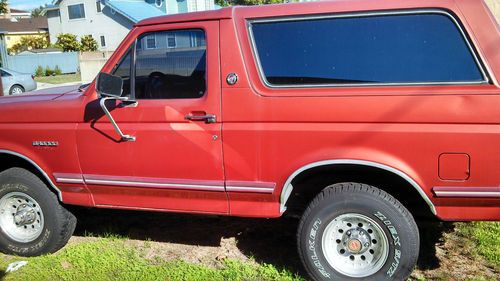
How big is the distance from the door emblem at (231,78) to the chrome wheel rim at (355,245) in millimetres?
1217

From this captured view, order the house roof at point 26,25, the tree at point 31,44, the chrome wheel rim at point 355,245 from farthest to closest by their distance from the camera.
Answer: the house roof at point 26,25 < the tree at point 31,44 < the chrome wheel rim at point 355,245

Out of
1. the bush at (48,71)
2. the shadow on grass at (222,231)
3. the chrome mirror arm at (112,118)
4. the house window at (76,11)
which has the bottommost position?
the bush at (48,71)

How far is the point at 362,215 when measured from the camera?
3504 mm

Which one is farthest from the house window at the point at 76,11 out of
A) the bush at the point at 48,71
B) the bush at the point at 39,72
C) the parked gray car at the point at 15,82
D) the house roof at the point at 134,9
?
the parked gray car at the point at 15,82

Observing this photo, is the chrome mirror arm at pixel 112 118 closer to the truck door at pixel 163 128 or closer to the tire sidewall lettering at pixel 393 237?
the truck door at pixel 163 128

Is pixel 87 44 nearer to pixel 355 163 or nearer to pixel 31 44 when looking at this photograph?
pixel 31 44

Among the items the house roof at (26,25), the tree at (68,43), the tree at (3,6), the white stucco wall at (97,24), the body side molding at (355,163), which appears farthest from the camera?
the tree at (3,6)

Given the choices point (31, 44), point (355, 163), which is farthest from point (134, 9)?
point (355, 163)

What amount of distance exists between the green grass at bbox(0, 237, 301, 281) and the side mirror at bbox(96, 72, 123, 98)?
4.68 feet

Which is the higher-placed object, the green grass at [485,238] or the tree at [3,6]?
the tree at [3,6]

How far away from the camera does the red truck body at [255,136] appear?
127 inches

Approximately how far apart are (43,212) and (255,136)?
205cm

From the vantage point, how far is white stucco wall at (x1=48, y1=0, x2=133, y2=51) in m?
39.2

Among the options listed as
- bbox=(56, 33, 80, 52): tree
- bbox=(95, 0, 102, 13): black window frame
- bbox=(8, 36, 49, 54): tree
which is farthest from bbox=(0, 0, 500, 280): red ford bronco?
bbox=(8, 36, 49, 54): tree
